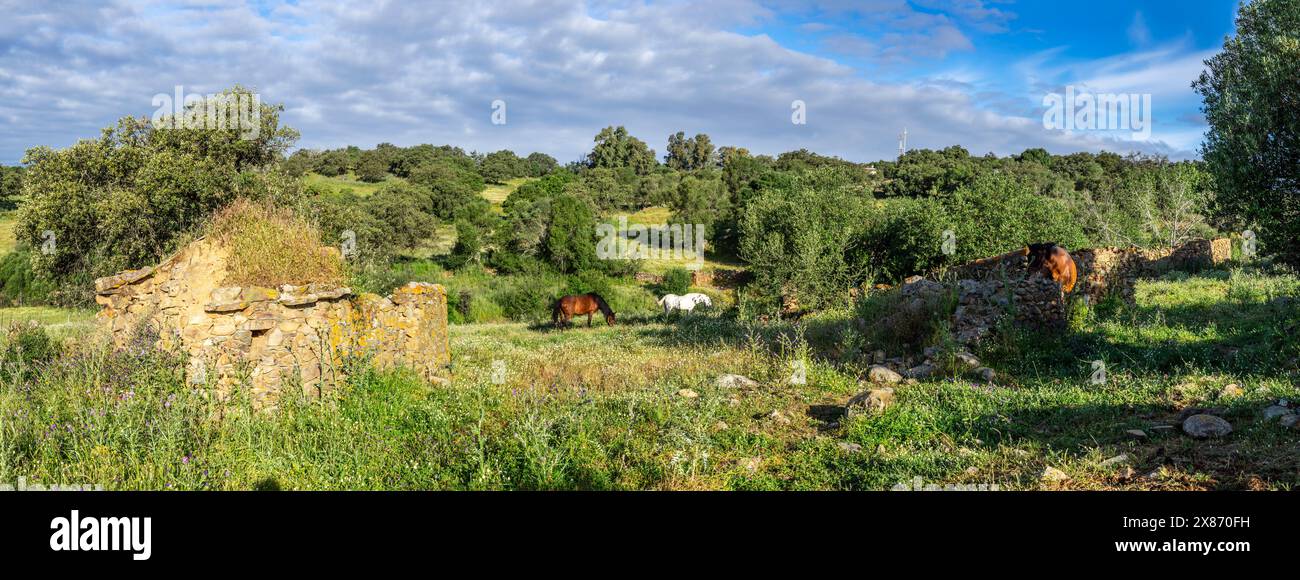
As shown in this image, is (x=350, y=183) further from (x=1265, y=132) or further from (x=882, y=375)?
(x=1265, y=132)

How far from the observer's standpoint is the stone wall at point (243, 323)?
704 centimetres

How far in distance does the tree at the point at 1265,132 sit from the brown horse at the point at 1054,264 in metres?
2.65

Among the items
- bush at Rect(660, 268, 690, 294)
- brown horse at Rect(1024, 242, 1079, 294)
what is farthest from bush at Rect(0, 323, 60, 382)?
bush at Rect(660, 268, 690, 294)

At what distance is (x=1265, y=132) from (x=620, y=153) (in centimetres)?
8542

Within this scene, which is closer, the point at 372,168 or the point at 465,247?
the point at 465,247

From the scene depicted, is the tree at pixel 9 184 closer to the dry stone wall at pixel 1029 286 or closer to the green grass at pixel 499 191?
the green grass at pixel 499 191

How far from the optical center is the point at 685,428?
654cm

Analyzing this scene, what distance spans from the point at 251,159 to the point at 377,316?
60.8 feet

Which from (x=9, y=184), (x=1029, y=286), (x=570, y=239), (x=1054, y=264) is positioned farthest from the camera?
(x=9, y=184)

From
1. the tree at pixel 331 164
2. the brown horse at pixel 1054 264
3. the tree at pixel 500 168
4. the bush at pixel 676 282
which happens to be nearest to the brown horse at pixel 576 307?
the brown horse at pixel 1054 264

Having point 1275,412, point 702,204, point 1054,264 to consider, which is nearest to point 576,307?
point 1054,264

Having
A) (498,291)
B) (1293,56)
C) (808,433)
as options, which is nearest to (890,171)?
(498,291)

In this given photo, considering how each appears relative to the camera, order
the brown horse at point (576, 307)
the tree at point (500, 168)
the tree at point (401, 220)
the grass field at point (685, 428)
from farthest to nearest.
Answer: the tree at point (500, 168) → the tree at point (401, 220) → the brown horse at point (576, 307) → the grass field at point (685, 428)
